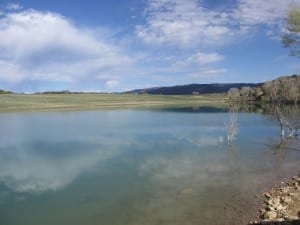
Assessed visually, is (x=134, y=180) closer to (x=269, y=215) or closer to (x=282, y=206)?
(x=282, y=206)

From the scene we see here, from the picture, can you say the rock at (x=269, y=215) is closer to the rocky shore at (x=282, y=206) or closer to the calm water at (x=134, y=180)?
the rocky shore at (x=282, y=206)

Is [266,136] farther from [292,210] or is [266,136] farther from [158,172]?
[292,210]

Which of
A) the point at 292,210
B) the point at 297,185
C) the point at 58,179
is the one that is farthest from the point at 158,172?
the point at 292,210

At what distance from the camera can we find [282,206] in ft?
43.6

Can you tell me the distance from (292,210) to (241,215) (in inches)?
72.8

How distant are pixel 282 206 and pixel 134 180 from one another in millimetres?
8030

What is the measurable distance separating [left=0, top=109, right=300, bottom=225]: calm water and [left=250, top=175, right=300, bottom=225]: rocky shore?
94cm

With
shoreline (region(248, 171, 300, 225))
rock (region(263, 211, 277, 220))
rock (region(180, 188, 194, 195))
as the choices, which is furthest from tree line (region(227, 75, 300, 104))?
rock (region(263, 211, 277, 220))

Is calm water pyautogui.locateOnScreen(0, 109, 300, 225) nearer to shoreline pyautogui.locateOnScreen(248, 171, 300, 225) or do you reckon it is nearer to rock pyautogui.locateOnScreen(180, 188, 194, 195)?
rock pyautogui.locateOnScreen(180, 188, 194, 195)

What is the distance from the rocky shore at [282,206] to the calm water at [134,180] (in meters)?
0.94

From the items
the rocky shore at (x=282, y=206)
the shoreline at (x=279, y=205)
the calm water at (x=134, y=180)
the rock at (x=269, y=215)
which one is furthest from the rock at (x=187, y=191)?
the rock at (x=269, y=215)

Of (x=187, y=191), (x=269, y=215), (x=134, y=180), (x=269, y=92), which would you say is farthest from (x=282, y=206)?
(x=269, y=92)

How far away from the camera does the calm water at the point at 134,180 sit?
528 inches

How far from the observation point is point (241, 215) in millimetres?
12859
